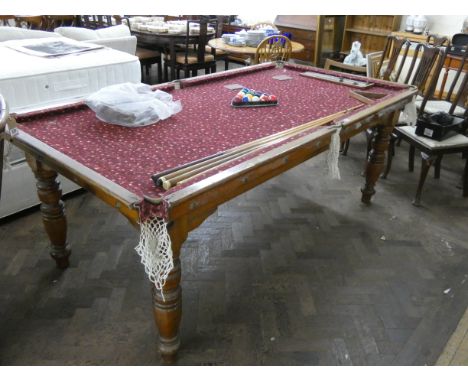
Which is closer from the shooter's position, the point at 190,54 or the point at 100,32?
the point at 100,32

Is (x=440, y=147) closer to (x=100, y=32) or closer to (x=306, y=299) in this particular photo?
(x=306, y=299)

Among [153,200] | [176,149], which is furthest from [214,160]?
[153,200]

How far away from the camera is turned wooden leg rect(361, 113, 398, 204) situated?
2410 mm

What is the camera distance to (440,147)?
8.54 ft

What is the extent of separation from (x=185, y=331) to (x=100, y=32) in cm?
316

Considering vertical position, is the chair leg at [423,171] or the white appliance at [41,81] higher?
the white appliance at [41,81]

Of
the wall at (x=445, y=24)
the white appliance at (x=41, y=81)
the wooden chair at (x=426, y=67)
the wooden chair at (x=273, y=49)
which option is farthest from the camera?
the wall at (x=445, y=24)

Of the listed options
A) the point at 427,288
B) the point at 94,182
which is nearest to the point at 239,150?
the point at 94,182

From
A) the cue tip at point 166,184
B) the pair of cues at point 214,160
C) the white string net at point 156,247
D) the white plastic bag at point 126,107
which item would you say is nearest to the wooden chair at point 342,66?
the pair of cues at point 214,160

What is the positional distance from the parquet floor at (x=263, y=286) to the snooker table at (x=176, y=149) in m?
0.23

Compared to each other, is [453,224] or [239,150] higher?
[239,150]

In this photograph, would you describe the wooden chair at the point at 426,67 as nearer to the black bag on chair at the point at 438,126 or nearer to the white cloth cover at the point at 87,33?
the black bag on chair at the point at 438,126

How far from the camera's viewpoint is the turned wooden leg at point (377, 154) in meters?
2.41

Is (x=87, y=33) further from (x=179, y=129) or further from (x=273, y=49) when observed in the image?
(x=179, y=129)
